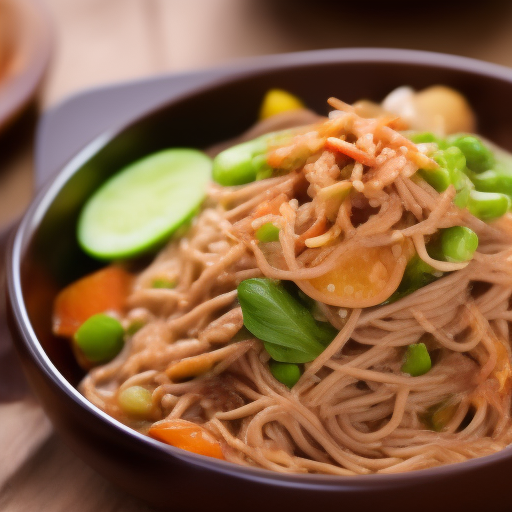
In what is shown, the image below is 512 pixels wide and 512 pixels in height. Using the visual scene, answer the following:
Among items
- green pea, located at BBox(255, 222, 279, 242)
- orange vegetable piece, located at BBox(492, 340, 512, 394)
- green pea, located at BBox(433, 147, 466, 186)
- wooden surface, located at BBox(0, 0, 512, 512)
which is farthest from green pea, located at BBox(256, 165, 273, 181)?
wooden surface, located at BBox(0, 0, 512, 512)

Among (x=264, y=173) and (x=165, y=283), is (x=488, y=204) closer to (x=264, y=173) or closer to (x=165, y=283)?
(x=264, y=173)

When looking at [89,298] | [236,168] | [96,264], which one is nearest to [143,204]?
[96,264]

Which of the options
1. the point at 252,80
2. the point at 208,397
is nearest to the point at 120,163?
the point at 252,80

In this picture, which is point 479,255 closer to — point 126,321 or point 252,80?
point 126,321

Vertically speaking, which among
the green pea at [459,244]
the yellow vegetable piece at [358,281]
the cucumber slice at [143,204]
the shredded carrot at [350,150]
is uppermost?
the shredded carrot at [350,150]

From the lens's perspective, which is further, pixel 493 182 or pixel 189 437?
pixel 493 182

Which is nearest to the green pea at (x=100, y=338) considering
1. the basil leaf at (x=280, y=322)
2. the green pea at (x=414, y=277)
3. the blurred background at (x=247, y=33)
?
the basil leaf at (x=280, y=322)

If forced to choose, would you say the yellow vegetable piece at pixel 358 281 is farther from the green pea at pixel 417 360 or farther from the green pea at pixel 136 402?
the green pea at pixel 136 402
